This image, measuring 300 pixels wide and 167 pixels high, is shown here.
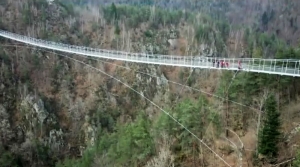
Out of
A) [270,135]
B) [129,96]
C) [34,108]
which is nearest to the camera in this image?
[270,135]

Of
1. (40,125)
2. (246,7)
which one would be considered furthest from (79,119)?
(246,7)

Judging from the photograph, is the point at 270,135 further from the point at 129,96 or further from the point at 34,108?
the point at 129,96

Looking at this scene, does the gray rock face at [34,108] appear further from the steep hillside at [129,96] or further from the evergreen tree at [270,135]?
the evergreen tree at [270,135]

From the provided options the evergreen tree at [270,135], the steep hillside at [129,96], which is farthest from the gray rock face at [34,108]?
the evergreen tree at [270,135]

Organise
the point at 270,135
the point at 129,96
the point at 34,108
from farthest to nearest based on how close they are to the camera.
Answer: the point at 129,96
the point at 34,108
the point at 270,135

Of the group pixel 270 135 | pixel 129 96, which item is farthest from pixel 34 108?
pixel 270 135

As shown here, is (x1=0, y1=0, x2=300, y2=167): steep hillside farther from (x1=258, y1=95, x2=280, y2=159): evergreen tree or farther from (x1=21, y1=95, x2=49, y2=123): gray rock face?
(x1=258, y1=95, x2=280, y2=159): evergreen tree
